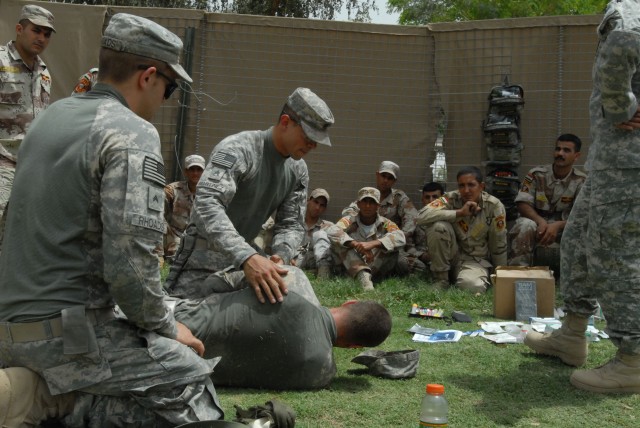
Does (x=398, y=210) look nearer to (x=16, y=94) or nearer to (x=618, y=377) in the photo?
(x=16, y=94)

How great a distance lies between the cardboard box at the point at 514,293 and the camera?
21.1 feet

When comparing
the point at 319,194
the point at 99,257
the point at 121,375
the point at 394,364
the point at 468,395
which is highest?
the point at 319,194

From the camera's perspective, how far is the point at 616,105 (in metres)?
4.07

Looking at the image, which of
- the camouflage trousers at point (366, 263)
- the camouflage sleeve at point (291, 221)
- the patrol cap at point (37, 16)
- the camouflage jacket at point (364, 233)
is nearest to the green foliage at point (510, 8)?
the camouflage jacket at point (364, 233)

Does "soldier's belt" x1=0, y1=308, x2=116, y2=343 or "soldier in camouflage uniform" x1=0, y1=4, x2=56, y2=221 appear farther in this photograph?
"soldier in camouflage uniform" x1=0, y1=4, x2=56, y2=221

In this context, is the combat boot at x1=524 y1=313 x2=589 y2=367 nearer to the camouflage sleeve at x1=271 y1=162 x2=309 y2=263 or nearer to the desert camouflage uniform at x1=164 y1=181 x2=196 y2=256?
the camouflage sleeve at x1=271 y1=162 x2=309 y2=263

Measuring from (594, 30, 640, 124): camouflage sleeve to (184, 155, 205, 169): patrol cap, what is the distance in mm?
5745

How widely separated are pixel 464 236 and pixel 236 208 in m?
3.97

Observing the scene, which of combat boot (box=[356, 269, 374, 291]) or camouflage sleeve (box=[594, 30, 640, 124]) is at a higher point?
camouflage sleeve (box=[594, 30, 640, 124])

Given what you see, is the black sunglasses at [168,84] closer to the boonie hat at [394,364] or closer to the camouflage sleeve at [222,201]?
the camouflage sleeve at [222,201]

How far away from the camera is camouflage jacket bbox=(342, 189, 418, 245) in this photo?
29.2 feet

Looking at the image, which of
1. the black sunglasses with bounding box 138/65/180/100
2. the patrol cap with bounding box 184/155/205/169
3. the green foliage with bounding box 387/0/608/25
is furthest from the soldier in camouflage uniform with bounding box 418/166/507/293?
the green foliage with bounding box 387/0/608/25

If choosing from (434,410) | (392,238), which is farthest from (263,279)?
(392,238)

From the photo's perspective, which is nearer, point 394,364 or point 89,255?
point 89,255
